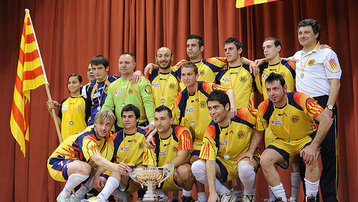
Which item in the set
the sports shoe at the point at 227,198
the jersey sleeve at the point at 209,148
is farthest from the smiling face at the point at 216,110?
the sports shoe at the point at 227,198

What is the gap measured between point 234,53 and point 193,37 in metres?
0.64

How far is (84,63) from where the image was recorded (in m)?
7.70

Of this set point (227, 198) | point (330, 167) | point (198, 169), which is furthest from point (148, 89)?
point (330, 167)

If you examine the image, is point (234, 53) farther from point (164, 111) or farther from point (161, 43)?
point (161, 43)

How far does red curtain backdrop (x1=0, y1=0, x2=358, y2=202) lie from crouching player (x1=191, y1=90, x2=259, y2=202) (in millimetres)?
1625

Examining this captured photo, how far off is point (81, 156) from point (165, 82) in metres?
1.45

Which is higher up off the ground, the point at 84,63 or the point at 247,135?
the point at 84,63

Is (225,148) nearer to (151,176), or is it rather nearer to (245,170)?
(245,170)

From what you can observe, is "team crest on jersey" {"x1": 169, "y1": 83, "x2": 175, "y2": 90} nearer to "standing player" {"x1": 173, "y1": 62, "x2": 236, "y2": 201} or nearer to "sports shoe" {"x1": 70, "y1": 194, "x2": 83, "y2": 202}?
"standing player" {"x1": 173, "y1": 62, "x2": 236, "y2": 201}

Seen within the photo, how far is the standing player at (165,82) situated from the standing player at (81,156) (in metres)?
0.88

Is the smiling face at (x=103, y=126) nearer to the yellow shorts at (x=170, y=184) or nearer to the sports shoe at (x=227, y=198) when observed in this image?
the yellow shorts at (x=170, y=184)

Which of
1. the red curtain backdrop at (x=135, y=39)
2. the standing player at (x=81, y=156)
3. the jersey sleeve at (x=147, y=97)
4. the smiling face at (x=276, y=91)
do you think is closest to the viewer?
the smiling face at (x=276, y=91)

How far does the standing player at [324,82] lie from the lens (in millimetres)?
4043

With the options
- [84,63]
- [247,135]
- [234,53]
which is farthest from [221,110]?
[84,63]
